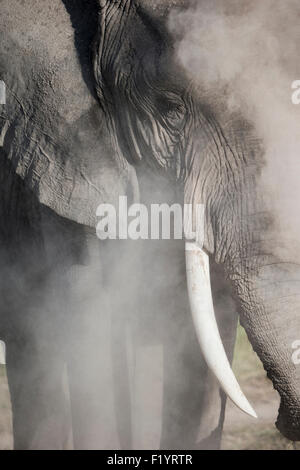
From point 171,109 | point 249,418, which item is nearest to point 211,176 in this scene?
point 171,109

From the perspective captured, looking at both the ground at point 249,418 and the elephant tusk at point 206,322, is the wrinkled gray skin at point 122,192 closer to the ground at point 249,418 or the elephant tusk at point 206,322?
the elephant tusk at point 206,322

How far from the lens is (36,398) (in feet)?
8.26

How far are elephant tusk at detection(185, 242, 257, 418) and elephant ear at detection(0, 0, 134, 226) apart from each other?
0.28 metres

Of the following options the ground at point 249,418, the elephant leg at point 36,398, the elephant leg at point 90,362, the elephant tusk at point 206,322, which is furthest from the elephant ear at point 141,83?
the ground at point 249,418

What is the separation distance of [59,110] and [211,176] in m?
0.41

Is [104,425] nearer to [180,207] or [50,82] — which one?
[180,207]

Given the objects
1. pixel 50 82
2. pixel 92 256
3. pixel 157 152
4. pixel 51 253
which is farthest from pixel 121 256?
pixel 50 82

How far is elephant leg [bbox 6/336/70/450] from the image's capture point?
2.45m

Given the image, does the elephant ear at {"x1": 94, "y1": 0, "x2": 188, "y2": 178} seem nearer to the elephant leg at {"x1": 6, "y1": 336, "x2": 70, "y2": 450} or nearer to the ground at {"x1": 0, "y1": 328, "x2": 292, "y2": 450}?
the elephant leg at {"x1": 6, "y1": 336, "x2": 70, "y2": 450}

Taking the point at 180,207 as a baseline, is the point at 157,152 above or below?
above

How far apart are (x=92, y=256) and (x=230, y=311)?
469 mm

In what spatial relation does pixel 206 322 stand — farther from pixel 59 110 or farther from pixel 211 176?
pixel 59 110

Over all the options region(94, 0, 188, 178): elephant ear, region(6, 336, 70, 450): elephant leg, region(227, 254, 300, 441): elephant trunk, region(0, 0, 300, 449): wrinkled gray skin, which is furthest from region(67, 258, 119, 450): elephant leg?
region(227, 254, 300, 441): elephant trunk

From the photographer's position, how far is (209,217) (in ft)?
5.70
